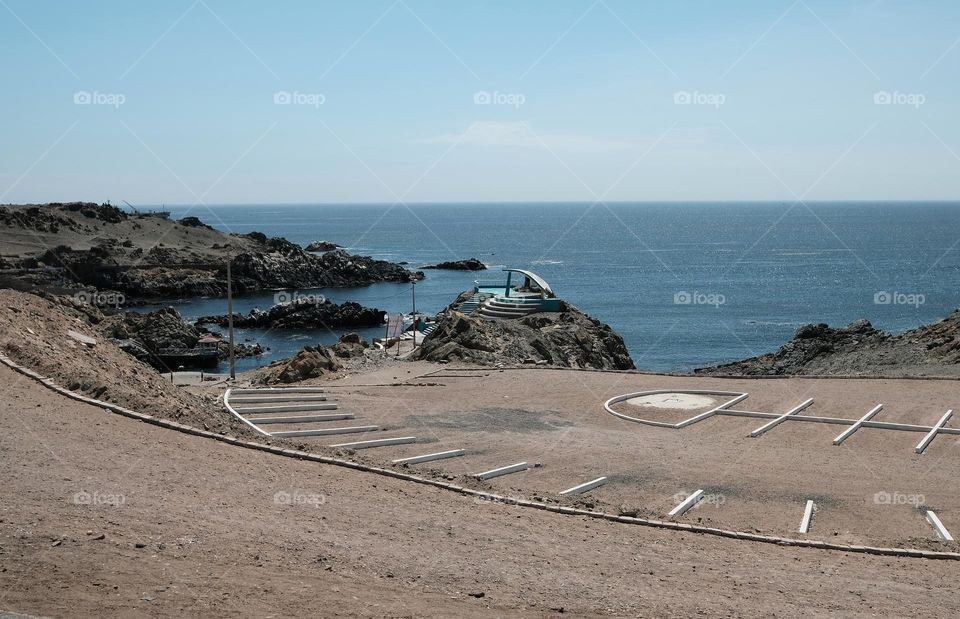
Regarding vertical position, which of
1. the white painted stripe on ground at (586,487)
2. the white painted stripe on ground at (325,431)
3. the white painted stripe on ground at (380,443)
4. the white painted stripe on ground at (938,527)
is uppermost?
the white painted stripe on ground at (325,431)

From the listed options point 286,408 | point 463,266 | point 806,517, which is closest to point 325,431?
point 286,408

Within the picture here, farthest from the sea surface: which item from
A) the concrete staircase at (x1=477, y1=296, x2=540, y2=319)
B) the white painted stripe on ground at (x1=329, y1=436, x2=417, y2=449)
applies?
the white painted stripe on ground at (x1=329, y1=436, x2=417, y2=449)

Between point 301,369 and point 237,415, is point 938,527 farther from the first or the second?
point 301,369

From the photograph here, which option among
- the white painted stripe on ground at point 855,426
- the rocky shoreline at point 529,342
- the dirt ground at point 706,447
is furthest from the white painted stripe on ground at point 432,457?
the rocky shoreline at point 529,342

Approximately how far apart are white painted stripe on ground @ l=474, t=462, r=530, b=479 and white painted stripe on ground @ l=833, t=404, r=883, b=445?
7.59 m

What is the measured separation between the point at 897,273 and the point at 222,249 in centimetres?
8543

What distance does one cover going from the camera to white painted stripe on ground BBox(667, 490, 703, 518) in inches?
591

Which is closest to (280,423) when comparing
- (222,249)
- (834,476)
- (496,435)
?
(496,435)

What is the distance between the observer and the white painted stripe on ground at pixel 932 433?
62.7 ft

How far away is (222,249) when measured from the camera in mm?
108625

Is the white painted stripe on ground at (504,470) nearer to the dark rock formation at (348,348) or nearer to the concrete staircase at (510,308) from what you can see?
the dark rock formation at (348,348)

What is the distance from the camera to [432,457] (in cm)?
1786

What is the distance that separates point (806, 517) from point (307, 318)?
58836 millimetres

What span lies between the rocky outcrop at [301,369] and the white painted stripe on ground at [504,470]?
1167 cm
